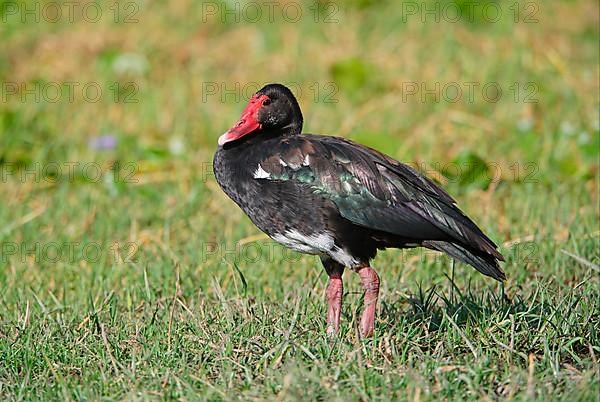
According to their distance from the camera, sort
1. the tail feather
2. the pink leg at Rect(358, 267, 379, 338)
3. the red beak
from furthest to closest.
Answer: the red beak < the pink leg at Rect(358, 267, 379, 338) < the tail feather

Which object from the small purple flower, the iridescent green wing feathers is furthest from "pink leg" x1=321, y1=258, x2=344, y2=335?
the small purple flower

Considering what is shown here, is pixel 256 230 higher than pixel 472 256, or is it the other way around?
pixel 472 256

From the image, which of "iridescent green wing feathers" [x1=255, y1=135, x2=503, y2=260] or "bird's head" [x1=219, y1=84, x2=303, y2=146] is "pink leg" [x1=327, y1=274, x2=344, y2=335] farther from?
"bird's head" [x1=219, y1=84, x2=303, y2=146]

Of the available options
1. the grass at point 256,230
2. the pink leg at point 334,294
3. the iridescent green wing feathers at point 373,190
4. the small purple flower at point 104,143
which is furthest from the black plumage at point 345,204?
the small purple flower at point 104,143

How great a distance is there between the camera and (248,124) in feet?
16.7

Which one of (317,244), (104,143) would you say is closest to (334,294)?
(317,244)

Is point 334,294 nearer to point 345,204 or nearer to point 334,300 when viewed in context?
point 334,300

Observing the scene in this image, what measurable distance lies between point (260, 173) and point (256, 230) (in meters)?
1.91

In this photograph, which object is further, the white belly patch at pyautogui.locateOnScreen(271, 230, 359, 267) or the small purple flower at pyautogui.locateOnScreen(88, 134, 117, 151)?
the small purple flower at pyautogui.locateOnScreen(88, 134, 117, 151)

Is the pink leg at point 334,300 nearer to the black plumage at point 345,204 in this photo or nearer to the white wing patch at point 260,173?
the black plumage at point 345,204

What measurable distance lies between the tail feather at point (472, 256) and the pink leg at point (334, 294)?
0.51 meters

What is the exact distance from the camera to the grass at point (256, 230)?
4.20 meters

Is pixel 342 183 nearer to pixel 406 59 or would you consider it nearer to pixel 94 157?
pixel 94 157

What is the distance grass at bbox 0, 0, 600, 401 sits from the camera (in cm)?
420
